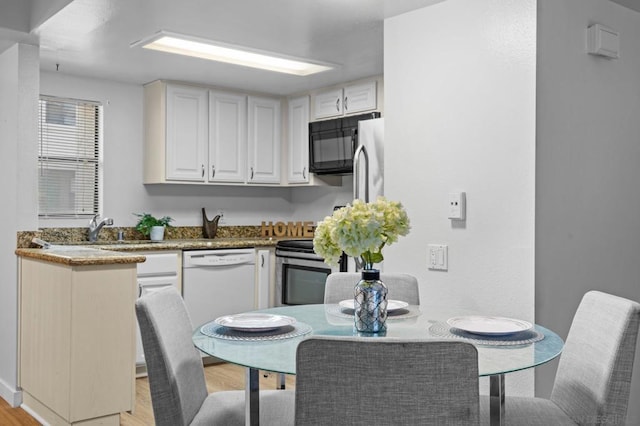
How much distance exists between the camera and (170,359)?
1.87 metres

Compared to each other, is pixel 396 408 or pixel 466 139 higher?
pixel 466 139

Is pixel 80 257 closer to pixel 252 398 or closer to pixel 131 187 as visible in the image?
pixel 252 398

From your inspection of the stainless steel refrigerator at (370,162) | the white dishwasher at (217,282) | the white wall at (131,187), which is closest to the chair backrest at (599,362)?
the stainless steel refrigerator at (370,162)

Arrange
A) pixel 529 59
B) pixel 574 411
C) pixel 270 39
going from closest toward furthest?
pixel 574 411
pixel 529 59
pixel 270 39

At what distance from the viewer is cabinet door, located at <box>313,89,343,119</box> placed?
4.99 m

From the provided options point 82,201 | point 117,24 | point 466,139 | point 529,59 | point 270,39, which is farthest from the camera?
point 82,201

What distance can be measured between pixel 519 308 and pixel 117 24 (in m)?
2.61

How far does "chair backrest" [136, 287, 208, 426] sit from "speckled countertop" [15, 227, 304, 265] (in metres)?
1.23

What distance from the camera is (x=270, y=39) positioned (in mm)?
3703

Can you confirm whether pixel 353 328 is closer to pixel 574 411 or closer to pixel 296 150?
→ pixel 574 411

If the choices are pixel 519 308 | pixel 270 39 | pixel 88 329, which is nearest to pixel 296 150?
pixel 270 39

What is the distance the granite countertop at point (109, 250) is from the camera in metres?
3.15

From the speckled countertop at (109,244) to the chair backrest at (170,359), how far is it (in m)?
1.23

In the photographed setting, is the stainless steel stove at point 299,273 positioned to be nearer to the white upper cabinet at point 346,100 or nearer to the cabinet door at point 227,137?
the cabinet door at point 227,137
